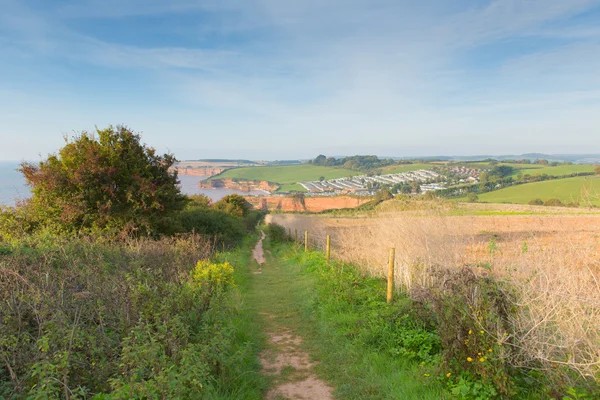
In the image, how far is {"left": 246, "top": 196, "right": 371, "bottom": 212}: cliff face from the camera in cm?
5891

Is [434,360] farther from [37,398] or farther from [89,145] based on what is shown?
[89,145]

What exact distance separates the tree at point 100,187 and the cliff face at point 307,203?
4221 cm


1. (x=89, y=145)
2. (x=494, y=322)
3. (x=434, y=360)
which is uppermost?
(x=89, y=145)

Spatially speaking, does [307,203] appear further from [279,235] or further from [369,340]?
[369,340]

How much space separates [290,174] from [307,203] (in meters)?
51.9

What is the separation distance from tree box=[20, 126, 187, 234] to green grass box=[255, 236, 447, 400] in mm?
7156

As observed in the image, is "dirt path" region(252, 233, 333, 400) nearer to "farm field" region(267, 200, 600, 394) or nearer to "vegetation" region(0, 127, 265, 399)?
"vegetation" region(0, 127, 265, 399)

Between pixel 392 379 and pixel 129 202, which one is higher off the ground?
pixel 129 202

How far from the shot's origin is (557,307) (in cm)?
371

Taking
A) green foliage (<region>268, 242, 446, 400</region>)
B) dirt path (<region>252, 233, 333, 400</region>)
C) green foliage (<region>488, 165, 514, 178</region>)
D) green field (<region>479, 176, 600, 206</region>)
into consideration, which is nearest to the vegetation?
dirt path (<region>252, 233, 333, 400</region>)

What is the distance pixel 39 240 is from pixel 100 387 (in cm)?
807

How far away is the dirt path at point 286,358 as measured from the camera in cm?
436

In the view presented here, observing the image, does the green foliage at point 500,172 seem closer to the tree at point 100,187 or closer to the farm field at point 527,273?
the farm field at point 527,273

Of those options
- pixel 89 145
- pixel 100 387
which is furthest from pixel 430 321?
pixel 89 145
